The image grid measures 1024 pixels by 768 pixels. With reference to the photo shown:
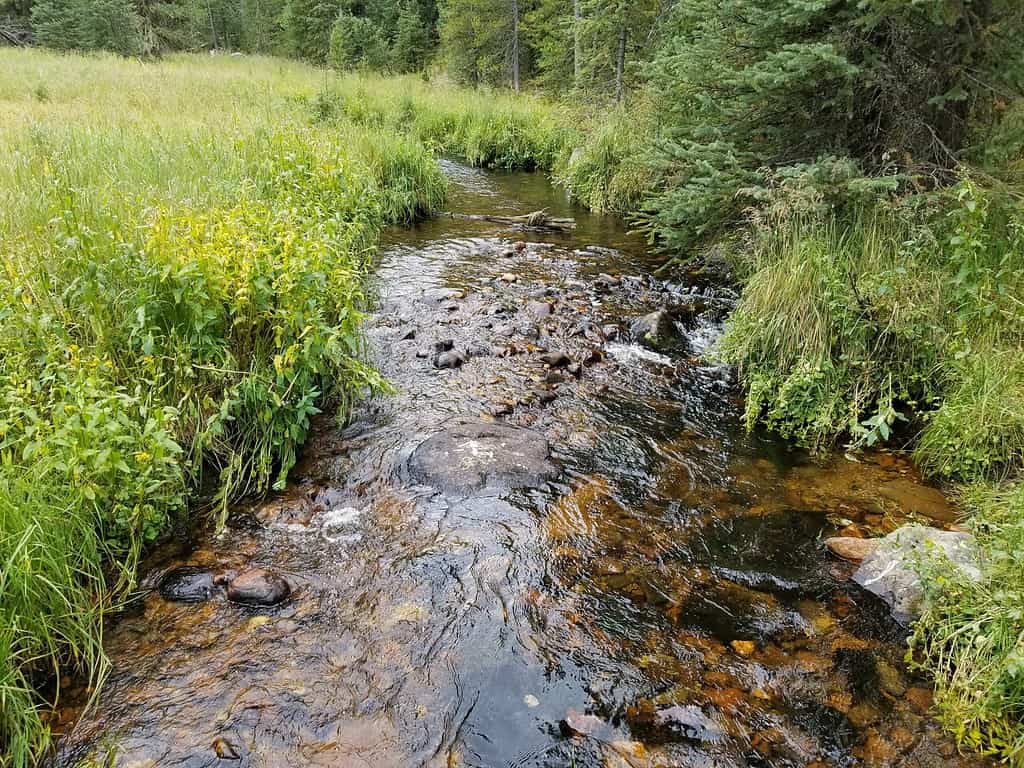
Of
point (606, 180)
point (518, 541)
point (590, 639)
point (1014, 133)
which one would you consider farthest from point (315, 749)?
point (606, 180)


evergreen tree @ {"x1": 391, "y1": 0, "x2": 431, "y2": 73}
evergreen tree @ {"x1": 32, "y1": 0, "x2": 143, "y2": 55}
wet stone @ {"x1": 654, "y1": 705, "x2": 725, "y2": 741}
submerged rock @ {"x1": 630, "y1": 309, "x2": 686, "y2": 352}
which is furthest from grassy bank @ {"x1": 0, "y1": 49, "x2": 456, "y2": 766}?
evergreen tree @ {"x1": 391, "y1": 0, "x2": 431, "y2": 73}

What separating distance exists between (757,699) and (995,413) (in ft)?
8.27

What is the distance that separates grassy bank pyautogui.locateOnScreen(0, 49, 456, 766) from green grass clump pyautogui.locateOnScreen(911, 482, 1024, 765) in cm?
365

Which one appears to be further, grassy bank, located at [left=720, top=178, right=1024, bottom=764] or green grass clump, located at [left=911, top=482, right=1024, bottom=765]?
grassy bank, located at [left=720, top=178, right=1024, bottom=764]

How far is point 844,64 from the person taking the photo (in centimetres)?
495

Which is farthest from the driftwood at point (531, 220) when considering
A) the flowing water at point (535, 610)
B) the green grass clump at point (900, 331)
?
the flowing water at point (535, 610)

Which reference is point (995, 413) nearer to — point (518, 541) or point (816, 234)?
point (816, 234)

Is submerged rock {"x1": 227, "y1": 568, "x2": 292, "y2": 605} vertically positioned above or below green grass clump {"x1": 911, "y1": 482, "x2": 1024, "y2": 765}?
below

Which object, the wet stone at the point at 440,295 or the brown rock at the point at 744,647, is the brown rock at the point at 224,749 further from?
the wet stone at the point at 440,295

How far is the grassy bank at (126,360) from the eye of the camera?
8.79ft

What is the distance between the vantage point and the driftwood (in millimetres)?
10570

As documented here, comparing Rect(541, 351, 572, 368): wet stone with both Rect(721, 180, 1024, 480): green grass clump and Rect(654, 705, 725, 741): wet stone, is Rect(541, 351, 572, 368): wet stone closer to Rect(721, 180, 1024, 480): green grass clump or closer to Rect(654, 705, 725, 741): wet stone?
Rect(721, 180, 1024, 480): green grass clump

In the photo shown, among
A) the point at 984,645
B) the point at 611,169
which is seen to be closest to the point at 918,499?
the point at 984,645

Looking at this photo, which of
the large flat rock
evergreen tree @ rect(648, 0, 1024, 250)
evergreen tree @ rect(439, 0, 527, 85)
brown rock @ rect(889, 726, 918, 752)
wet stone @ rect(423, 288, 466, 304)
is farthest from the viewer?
evergreen tree @ rect(439, 0, 527, 85)
